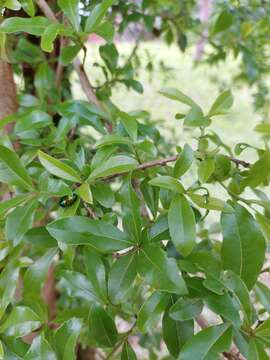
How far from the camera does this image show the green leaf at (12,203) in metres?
0.35

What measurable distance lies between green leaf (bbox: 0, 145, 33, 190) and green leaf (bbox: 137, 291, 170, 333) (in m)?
0.13

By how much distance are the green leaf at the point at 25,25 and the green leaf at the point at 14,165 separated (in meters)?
0.10

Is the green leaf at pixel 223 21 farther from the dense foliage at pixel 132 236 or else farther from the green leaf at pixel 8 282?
the green leaf at pixel 8 282

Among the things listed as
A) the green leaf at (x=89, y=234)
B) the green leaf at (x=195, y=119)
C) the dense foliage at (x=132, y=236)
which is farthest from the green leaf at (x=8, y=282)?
the green leaf at (x=195, y=119)

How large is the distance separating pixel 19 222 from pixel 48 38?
149 millimetres

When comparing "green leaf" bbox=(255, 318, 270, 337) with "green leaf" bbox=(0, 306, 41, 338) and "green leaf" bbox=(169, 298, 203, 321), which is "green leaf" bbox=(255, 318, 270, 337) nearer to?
"green leaf" bbox=(169, 298, 203, 321)

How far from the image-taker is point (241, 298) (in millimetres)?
326

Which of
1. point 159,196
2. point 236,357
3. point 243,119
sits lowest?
point 243,119

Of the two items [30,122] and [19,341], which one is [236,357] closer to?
[19,341]

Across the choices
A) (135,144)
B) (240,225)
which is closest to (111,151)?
(135,144)

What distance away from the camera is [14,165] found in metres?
0.36

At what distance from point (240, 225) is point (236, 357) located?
12cm

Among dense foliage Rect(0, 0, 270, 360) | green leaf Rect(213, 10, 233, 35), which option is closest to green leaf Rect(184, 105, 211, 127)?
dense foliage Rect(0, 0, 270, 360)

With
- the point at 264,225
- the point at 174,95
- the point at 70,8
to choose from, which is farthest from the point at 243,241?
the point at 70,8
